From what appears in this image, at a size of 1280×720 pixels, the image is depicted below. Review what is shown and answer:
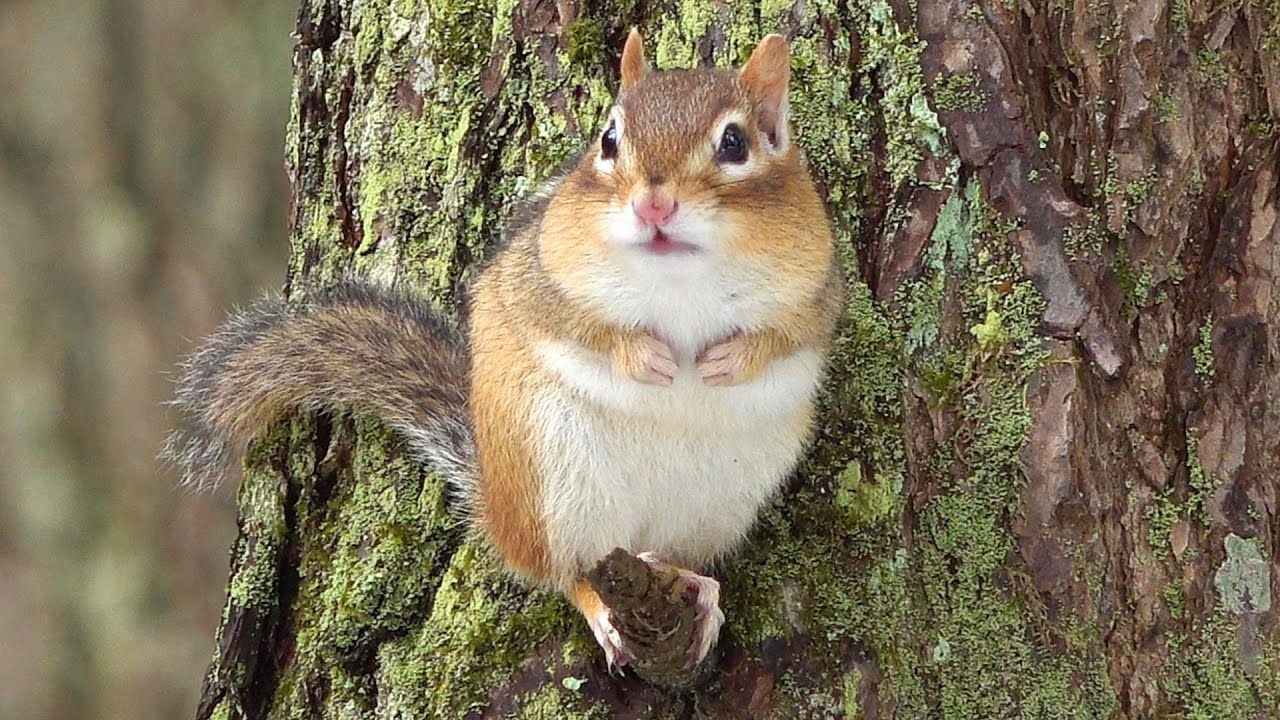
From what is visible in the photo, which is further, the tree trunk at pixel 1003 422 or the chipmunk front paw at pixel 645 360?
the tree trunk at pixel 1003 422

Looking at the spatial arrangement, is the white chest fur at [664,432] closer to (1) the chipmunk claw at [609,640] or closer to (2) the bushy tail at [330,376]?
(1) the chipmunk claw at [609,640]

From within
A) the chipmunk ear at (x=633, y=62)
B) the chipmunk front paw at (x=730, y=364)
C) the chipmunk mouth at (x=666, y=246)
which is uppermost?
the chipmunk ear at (x=633, y=62)

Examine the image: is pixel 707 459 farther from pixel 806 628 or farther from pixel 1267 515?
pixel 1267 515

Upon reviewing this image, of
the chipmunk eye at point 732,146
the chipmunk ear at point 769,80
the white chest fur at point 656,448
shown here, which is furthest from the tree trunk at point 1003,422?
the chipmunk eye at point 732,146

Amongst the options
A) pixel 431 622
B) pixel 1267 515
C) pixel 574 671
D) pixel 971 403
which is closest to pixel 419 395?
pixel 431 622

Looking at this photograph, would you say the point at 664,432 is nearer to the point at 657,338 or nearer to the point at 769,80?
the point at 657,338

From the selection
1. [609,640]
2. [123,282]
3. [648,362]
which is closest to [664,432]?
[648,362]
